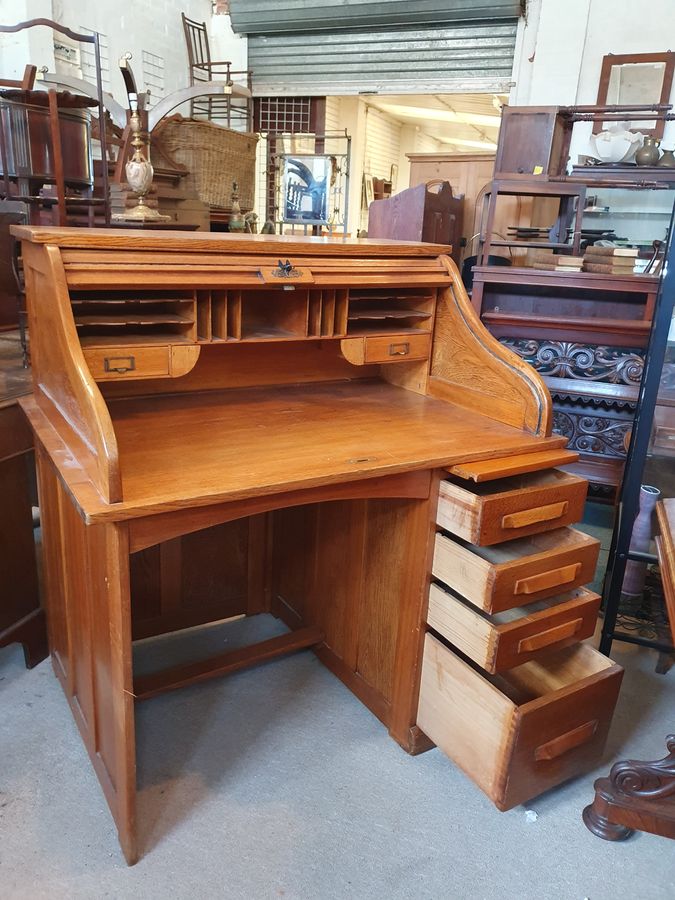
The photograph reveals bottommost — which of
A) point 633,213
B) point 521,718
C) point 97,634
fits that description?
point 521,718

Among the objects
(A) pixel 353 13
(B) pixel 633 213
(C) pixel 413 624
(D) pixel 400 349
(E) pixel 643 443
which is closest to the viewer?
(C) pixel 413 624

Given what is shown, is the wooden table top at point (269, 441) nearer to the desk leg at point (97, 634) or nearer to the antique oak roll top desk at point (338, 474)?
the antique oak roll top desk at point (338, 474)

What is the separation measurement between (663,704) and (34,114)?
3.67 meters

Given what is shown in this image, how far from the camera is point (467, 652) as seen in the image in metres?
1.70

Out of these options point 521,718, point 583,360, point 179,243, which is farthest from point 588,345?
point 179,243

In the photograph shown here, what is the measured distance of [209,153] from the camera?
6656 mm

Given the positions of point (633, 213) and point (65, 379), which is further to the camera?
point (633, 213)

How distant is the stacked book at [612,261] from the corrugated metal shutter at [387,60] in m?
3.41

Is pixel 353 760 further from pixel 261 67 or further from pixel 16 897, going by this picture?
pixel 261 67

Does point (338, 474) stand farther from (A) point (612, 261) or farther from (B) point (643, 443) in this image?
(A) point (612, 261)

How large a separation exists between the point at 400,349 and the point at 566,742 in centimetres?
110

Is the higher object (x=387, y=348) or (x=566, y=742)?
(x=387, y=348)

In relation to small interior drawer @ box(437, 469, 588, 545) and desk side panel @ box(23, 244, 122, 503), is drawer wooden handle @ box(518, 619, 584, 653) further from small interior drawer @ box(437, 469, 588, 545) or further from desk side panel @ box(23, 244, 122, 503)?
desk side panel @ box(23, 244, 122, 503)

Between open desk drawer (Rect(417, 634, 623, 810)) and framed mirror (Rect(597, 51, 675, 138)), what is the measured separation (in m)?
4.37
